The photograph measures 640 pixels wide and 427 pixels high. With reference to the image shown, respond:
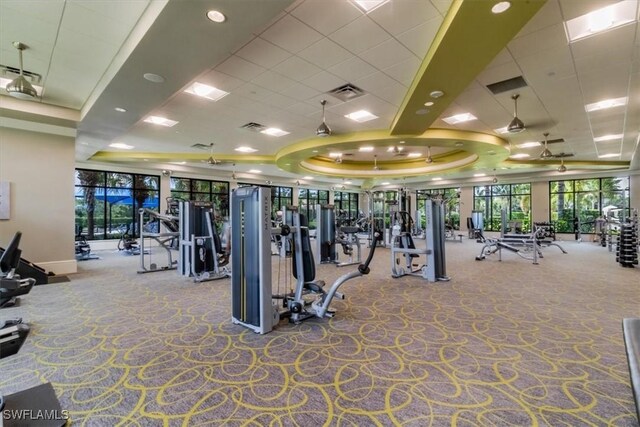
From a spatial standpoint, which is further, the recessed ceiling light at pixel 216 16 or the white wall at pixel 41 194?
the white wall at pixel 41 194

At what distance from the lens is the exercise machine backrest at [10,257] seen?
2905mm

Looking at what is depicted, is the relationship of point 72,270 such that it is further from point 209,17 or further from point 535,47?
point 535,47

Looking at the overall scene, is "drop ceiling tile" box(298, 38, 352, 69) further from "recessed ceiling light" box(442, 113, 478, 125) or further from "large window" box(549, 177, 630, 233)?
"large window" box(549, 177, 630, 233)

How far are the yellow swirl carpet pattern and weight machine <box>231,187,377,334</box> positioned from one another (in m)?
0.19

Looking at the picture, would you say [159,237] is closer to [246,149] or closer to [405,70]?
[246,149]

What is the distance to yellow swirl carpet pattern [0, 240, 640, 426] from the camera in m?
1.96

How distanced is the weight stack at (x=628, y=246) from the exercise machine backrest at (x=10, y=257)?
1109 centimetres

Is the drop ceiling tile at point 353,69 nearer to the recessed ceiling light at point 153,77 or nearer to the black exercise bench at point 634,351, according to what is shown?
the recessed ceiling light at point 153,77

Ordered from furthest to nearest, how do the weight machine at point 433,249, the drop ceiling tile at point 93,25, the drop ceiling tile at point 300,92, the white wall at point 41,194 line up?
the white wall at point 41,194
the weight machine at point 433,249
the drop ceiling tile at point 300,92
the drop ceiling tile at point 93,25

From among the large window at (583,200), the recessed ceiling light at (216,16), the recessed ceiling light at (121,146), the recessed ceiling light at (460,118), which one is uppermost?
the recessed ceiling light at (121,146)

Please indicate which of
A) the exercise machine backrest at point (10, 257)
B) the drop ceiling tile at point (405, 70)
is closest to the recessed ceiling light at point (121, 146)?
the exercise machine backrest at point (10, 257)

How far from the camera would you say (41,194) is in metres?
6.33

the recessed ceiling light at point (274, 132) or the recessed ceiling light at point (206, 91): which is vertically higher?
the recessed ceiling light at point (206, 91)

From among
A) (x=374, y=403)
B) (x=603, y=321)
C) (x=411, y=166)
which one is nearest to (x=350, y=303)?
(x=374, y=403)
